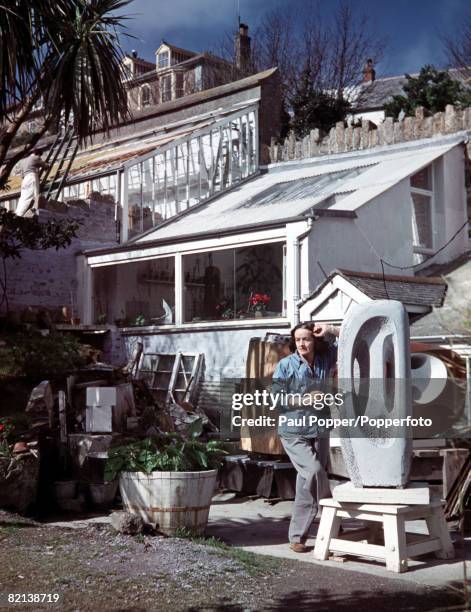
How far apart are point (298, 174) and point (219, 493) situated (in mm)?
10036

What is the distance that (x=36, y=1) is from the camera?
321 inches

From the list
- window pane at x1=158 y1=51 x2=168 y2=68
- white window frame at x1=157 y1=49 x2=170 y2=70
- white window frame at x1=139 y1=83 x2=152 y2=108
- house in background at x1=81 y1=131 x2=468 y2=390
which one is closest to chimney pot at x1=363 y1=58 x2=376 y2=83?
white window frame at x1=139 y1=83 x2=152 y2=108

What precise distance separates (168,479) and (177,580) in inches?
56.1

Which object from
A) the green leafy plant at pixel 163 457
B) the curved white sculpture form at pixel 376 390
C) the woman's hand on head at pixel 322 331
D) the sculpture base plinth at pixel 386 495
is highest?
the woman's hand on head at pixel 322 331

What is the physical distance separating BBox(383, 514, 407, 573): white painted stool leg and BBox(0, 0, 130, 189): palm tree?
16.7 feet

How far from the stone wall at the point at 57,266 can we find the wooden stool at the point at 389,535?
11.0 m

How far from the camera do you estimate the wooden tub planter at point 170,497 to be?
678 centimetres

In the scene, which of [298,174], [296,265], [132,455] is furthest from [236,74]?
[132,455]

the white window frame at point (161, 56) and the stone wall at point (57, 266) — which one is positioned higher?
the white window frame at point (161, 56)

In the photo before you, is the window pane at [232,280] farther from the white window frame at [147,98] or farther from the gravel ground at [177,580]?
the white window frame at [147,98]

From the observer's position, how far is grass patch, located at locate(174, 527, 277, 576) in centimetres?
589

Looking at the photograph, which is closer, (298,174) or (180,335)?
(180,335)

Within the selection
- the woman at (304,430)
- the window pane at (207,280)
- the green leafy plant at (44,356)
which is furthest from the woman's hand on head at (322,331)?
the window pane at (207,280)

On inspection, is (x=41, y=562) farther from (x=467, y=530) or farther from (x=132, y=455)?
(x=467, y=530)
